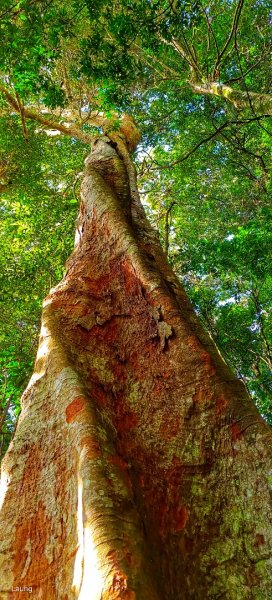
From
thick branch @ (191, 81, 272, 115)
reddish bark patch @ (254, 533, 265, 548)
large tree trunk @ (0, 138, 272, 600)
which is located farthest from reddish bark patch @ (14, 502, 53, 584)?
thick branch @ (191, 81, 272, 115)

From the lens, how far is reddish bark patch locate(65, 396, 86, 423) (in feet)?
6.72

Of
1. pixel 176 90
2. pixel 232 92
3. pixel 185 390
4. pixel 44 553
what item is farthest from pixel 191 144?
pixel 44 553

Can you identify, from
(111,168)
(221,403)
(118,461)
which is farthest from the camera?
(111,168)

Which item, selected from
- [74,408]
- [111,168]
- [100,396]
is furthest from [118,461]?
[111,168]

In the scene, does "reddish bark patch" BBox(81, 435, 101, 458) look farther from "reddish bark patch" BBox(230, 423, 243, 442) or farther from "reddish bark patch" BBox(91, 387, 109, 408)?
"reddish bark patch" BBox(230, 423, 243, 442)

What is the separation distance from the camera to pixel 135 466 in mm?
2039

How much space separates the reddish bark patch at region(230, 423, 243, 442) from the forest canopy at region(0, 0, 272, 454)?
4.04 metres

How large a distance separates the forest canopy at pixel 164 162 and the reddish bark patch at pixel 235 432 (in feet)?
13.3

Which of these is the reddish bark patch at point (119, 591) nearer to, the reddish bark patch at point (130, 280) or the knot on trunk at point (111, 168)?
the reddish bark patch at point (130, 280)

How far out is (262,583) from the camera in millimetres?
1610

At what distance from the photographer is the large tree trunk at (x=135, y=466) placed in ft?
5.18

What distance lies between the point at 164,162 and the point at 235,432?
458 inches

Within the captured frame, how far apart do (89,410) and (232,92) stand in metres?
5.67

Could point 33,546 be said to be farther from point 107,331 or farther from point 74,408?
point 107,331
